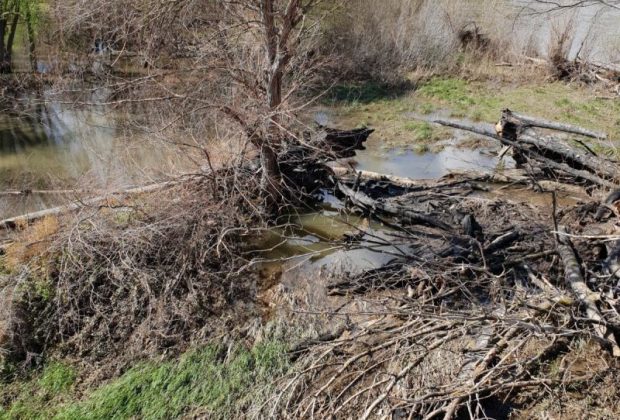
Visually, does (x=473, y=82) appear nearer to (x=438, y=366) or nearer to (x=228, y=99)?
(x=228, y=99)

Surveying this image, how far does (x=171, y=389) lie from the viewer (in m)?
5.07

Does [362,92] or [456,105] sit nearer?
[456,105]

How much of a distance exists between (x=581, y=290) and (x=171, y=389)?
403 cm

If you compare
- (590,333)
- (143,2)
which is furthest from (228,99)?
(590,333)

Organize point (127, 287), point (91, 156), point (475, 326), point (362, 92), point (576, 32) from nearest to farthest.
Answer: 1. point (475, 326)
2. point (127, 287)
3. point (91, 156)
4. point (362, 92)
5. point (576, 32)

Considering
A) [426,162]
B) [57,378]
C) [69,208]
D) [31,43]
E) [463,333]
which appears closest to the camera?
[463,333]

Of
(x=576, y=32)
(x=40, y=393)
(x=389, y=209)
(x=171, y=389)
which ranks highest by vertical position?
(x=576, y=32)

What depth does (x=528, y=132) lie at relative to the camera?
9.16 m

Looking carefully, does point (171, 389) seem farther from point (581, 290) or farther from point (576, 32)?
point (576, 32)

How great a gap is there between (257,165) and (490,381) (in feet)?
16.4

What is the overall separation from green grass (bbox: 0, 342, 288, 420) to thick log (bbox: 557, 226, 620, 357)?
9.43ft

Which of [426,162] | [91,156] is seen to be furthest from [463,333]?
[91,156]

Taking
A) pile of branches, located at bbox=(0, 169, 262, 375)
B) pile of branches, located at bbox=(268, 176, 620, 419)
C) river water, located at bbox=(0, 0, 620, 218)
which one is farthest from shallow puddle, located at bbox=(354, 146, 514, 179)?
pile of branches, located at bbox=(0, 169, 262, 375)

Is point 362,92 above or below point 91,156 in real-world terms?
above
